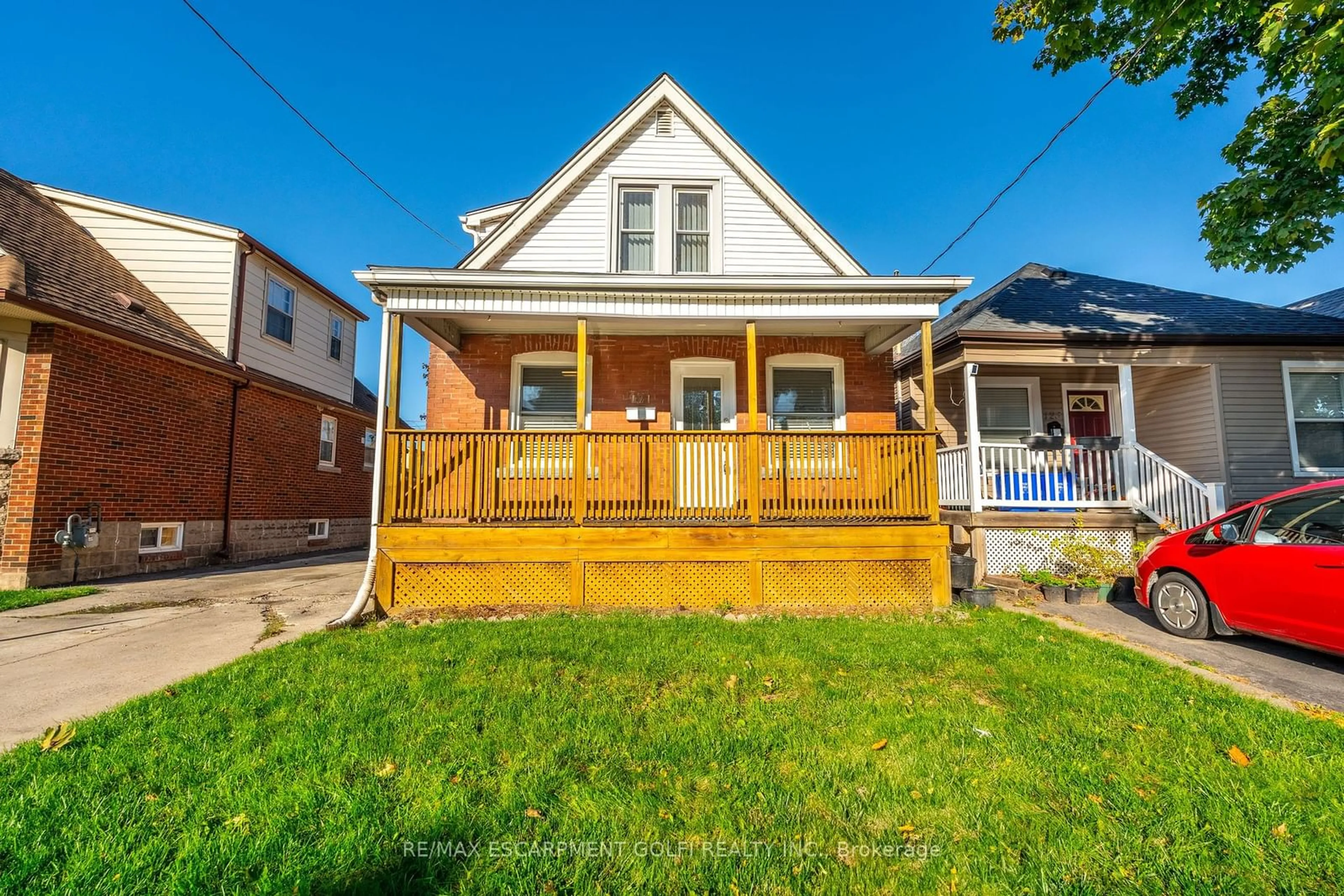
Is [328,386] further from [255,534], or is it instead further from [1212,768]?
[1212,768]

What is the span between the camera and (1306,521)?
16.1 feet

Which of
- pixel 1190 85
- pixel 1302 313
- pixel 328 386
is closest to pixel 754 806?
pixel 1190 85

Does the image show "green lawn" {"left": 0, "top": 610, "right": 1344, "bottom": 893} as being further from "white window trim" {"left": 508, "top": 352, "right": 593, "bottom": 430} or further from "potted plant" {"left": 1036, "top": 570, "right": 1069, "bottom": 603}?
"white window trim" {"left": 508, "top": 352, "right": 593, "bottom": 430}

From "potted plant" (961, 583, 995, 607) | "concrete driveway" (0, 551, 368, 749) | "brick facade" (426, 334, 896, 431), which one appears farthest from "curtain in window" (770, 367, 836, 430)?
"concrete driveway" (0, 551, 368, 749)

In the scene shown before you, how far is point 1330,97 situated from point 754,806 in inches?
328

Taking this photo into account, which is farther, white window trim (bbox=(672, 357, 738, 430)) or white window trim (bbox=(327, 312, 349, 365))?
white window trim (bbox=(327, 312, 349, 365))

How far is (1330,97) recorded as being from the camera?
550cm

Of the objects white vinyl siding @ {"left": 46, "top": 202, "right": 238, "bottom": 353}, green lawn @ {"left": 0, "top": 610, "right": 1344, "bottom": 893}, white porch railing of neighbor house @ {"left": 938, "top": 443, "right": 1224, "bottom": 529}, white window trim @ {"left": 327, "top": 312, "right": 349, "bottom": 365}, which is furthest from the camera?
white window trim @ {"left": 327, "top": 312, "right": 349, "bottom": 365}

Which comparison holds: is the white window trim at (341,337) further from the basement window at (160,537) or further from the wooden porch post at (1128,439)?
the wooden porch post at (1128,439)

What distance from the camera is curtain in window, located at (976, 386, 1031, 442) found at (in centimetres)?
1088

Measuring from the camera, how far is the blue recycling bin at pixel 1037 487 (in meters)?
8.73

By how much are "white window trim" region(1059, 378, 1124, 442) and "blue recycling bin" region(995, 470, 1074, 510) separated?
2428 mm

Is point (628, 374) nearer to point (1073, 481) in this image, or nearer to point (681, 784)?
point (1073, 481)

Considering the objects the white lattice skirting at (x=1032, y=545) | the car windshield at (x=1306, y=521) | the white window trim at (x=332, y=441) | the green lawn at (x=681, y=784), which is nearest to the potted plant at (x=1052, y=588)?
the white lattice skirting at (x=1032, y=545)
